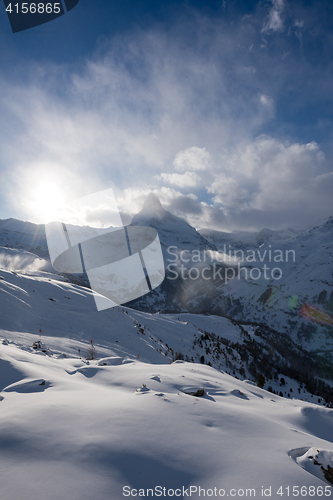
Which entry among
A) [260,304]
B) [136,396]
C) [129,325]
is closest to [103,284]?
[260,304]

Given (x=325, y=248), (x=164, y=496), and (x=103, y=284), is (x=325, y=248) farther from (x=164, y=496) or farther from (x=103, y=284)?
(x=164, y=496)

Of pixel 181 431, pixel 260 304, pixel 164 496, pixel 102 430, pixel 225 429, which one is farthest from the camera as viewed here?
pixel 260 304

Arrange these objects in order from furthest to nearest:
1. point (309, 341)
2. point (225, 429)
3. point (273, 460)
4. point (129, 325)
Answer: point (309, 341), point (129, 325), point (225, 429), point (273, 460)

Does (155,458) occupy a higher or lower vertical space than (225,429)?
higher

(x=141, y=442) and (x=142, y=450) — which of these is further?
(x=141, y=442)

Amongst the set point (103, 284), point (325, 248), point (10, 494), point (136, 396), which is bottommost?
point (103, 284)

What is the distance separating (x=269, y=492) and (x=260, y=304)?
600 ft

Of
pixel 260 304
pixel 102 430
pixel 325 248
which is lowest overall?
pixel 260 304

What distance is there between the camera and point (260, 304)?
166750 mm

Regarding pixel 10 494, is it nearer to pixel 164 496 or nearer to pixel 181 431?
pixel 164 496

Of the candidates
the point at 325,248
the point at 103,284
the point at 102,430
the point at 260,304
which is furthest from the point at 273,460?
the point at 325,248

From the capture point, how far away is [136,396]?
4.52 metres

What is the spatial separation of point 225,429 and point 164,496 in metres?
1.67

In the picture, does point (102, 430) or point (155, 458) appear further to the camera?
point (102, 430)
